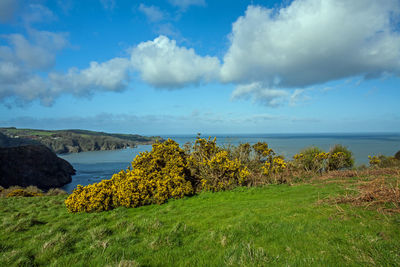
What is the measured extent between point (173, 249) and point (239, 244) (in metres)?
1.54

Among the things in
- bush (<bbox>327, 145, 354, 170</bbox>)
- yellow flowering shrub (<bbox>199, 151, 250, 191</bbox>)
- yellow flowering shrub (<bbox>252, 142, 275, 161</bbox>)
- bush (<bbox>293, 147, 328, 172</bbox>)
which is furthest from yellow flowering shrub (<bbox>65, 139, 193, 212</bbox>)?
bush (<bbox>327, 145, 354, 170</bbox>)

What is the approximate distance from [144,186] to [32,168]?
6089 cm

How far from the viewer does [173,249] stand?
4.77 m

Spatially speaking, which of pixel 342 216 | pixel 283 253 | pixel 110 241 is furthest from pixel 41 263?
pixel 342 216

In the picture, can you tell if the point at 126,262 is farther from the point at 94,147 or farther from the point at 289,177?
the point at 94,147

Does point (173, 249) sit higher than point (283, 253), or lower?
lower

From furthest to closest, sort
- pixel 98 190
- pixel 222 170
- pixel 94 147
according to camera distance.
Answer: pixel 94 147 → pixel 222 170 → pixel 98 190

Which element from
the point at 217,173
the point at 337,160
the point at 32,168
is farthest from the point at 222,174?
the point at 32,168

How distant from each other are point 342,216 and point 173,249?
15.9 feet

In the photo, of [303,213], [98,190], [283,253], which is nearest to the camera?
[283,253]

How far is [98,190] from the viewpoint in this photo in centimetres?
1184

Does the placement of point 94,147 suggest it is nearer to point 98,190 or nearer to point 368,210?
point 98,190

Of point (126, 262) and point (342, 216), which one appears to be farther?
point (342, 216)

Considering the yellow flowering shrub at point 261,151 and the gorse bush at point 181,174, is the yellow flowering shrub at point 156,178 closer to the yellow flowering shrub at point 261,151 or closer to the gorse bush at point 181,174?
the gorse bush at point 181,174
